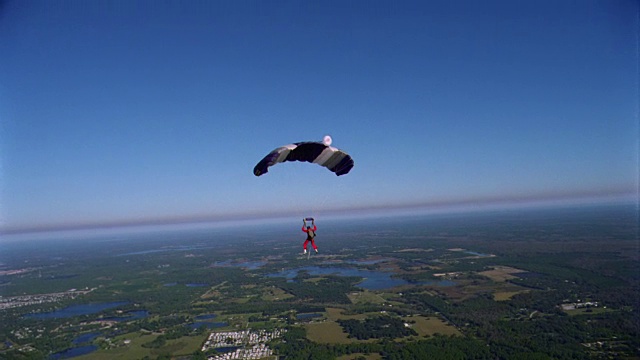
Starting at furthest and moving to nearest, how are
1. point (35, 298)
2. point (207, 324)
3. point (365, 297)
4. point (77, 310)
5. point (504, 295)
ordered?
point (35, 298)
point (77, 310)
point (365, 297)
point (504, 295)
point (207, 324)

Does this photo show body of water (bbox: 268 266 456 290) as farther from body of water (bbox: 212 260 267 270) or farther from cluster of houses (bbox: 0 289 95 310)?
cluster of houses (bbox: 0 289 95 310)

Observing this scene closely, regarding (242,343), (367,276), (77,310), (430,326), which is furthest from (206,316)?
(367,276)

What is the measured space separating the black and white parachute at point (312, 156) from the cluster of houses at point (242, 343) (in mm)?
21156

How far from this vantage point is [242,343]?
29.5m

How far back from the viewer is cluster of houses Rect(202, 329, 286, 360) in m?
26.8

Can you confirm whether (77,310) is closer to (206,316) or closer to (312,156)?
(206,316)

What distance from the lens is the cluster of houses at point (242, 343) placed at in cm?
2680

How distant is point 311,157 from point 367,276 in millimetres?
49564

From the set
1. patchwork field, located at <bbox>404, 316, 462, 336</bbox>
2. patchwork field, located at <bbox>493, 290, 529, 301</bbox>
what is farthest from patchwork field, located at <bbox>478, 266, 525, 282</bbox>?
patchwork field, located at <bbox>404, 316, 462, 336</bbox>

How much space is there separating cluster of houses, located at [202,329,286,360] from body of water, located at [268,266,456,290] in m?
20.8

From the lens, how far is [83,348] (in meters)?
31.1

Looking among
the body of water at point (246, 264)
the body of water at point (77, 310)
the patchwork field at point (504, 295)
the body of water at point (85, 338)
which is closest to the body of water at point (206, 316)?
the body of water at point (85, 338)

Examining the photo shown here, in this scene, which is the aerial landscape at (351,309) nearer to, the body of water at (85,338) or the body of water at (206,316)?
the body of water at (85,338)

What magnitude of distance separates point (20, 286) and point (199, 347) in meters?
57.4
